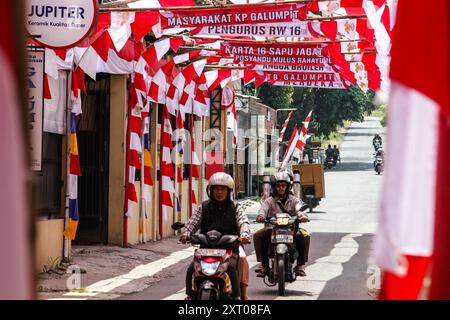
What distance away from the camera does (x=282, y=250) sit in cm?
1325

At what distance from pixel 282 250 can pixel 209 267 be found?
347 centimetres

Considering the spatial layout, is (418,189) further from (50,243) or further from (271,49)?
(271,49)

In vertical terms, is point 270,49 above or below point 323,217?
above

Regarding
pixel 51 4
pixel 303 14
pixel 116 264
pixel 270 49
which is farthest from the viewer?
pixel 270 49

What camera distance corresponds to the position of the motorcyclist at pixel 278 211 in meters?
13.9

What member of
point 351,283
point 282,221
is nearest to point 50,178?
point 282,221

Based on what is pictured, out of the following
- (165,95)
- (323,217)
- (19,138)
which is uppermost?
(165,95)

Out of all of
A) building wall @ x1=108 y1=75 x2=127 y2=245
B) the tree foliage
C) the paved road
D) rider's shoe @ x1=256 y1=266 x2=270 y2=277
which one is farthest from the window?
the tree foliage

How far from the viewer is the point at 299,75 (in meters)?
26.2

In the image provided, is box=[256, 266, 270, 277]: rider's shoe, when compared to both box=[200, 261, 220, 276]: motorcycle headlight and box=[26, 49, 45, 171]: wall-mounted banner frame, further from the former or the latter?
box=[200, 261, 220, 276]: motorcycle headlight

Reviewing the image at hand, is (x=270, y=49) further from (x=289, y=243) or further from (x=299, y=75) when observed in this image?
(x=289, y=243)

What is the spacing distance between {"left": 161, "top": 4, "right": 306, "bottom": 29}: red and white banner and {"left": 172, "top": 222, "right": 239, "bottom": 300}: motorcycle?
5.82 metres
